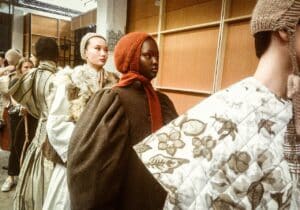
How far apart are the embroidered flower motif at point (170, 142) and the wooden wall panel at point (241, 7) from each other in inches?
73.0

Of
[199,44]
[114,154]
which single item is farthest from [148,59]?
[199,44]

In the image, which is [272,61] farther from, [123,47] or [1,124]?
[1,124]

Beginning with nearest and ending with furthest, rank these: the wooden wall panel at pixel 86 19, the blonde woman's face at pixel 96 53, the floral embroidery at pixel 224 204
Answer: the floral embroidery at pixel 224 204 < the blonde woman's face at pixel 96 53 < the wooden wall panel at pixel 86 19

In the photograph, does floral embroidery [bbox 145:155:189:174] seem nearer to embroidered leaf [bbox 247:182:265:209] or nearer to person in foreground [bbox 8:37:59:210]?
embroidered leaf [bbox 247:182:265:209]

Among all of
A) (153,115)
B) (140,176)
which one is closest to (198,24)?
(153,115)

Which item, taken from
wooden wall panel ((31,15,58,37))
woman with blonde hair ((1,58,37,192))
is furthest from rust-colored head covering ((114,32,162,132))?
wooden wall panel ((31,15,58,37))

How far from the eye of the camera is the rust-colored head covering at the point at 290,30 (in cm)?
56

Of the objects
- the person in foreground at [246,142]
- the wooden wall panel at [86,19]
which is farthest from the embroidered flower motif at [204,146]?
the wooden wall panel at [86,19]

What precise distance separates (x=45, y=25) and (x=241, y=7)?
21.1 ft

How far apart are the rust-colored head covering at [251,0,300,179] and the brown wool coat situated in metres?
0.56

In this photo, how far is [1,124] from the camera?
341 centimetres

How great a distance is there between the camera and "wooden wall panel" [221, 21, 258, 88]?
2.10 metres

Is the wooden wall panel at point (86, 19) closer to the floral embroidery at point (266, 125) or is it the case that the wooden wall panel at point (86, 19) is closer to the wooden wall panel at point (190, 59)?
the wooden wall panel at point (190, 59)

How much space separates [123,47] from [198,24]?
5.17 ft
